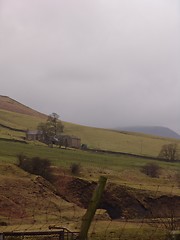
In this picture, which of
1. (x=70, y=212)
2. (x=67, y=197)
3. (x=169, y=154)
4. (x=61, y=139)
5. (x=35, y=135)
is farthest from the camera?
(x=35, y=135)

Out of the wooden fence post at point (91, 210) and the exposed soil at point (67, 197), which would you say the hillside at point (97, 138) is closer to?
the exposed soil at point (67, 197)

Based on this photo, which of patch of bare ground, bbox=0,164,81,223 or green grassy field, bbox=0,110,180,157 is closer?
patch of bare ground, bbox=0,164,81,223

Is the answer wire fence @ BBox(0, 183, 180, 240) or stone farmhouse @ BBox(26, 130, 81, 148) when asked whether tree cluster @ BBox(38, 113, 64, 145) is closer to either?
stone farmhouse @ BBox(26, 130, 81, 148)

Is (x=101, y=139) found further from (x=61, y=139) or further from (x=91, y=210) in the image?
(x=91, y=210)

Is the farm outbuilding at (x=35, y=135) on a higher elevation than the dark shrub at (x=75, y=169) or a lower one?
higher

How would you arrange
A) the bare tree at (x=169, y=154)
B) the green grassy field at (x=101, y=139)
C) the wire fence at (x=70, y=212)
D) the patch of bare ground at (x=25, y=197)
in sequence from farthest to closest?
the green grassy field at (x=101, y=139), the bare tree at (x=169, y=154), the patch of bare ground at (x=25, y=197), the wire fence at (x=70, y=212)

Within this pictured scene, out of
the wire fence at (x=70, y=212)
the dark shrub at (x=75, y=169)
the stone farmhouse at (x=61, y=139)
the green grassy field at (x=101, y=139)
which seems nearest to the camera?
the wire fence at (x=70, y=212)

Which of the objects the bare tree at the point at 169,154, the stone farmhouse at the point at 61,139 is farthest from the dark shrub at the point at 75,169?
the bare tree at the point at 169,154

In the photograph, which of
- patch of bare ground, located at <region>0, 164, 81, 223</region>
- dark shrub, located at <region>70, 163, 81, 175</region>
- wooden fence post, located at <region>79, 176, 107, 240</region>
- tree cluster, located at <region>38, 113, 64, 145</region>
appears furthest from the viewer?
tree cluster, located at <region>38, 113, 64, 145</region>

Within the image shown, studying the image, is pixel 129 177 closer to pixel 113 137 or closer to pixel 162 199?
pixel 162 199

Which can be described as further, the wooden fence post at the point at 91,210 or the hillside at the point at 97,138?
the hillside at the point at 97,138

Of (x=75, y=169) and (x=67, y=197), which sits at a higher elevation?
(x=75, y=169)

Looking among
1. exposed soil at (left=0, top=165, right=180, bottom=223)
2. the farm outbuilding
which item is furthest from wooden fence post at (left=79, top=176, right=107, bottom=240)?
the farm outbuilding

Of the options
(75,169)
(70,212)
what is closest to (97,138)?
(75,169)
